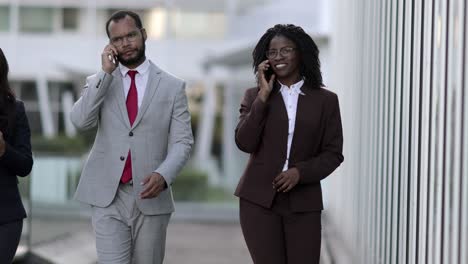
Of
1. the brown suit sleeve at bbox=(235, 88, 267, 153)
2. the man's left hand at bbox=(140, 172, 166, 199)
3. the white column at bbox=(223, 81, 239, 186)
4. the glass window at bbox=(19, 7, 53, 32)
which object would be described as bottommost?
the white column at bbox=(223, 81, 239, 186)

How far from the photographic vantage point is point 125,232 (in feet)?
17.1

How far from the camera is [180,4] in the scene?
33438mm

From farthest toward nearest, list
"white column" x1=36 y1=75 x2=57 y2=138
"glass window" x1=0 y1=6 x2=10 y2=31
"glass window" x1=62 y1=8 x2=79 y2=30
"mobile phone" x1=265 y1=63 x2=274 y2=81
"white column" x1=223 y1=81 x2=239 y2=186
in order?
"glass window" x1=62 y1=8 x2=79 y2=30 < "glass window" x1=0 y1=6 x2=10 y2=31 < "white column" x1=36 y1=75 x2=57 y2=138 < "white column" x1=223 y1=81 x2=239 y2=186 < "mobile phone" x1=265 y1=63 x2=274 y2=81

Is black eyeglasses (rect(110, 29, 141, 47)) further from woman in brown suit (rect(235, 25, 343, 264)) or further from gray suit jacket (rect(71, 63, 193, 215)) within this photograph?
woman in brown suit (rect(235, 25, 343, 264))

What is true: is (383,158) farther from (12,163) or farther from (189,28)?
(189,28)

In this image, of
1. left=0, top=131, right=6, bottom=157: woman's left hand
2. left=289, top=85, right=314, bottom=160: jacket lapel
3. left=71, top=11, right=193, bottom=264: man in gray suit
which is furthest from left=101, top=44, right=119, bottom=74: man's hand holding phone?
left=289, top=85, right=314, bottom=160: jacket lapel

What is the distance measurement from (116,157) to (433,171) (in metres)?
1.68

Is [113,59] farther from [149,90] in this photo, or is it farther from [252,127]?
[252,127]

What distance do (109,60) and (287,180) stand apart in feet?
3.74

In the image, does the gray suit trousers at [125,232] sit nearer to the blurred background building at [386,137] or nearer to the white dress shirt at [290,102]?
the white dress shirt at [290,102]

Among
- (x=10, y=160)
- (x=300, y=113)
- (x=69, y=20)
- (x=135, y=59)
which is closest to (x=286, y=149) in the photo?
(x=300, y=113)

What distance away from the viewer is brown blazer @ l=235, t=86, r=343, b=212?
4875 millimetres

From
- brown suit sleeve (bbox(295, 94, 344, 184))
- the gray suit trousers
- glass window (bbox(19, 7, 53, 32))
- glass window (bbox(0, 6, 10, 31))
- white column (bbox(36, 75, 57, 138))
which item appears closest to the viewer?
brown suit sleeve (bbox(295, 94, 344, 184))

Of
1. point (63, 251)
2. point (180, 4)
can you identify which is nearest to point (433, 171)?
point (63, 251)
